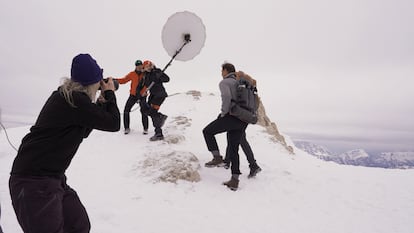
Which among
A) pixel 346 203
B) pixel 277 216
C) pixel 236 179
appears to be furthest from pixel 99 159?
pixel 346 203

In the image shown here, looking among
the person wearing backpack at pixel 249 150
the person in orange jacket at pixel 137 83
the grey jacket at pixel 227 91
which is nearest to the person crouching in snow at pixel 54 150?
the grey jacket at pixel 227 91

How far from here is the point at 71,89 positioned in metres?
2.55

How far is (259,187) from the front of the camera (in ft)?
21.4

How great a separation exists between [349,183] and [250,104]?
4207 mm

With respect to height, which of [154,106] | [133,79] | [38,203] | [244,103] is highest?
[133,79]

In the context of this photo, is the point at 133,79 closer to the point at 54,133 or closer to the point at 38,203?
the point at 54,133

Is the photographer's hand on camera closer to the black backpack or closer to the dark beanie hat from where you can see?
the dark beanie hat

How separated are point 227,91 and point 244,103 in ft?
1.64

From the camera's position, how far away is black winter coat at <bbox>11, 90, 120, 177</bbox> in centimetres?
246

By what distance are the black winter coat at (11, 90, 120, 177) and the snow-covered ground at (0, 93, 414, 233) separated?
2018 millimetres

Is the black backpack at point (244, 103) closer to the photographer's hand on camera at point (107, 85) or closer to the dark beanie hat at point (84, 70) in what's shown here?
the photographer's hand on camera at point (107, 85)

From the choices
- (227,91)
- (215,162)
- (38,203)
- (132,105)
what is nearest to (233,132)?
(227,91)

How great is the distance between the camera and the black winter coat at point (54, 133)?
2.46 meters

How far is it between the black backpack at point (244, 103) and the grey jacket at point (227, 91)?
95mm
